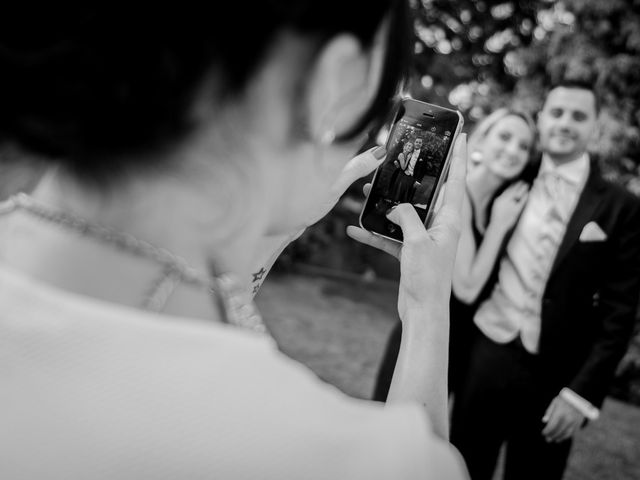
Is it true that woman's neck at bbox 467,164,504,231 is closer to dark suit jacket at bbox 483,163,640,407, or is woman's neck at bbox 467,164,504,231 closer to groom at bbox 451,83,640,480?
groom at bbox 451,83,640,480

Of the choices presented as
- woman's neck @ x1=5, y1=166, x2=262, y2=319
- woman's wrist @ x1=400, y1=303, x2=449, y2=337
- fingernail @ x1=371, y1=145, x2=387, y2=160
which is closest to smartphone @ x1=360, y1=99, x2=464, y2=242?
fingernail @ x1=371, y1=145, x2=387, y2=160

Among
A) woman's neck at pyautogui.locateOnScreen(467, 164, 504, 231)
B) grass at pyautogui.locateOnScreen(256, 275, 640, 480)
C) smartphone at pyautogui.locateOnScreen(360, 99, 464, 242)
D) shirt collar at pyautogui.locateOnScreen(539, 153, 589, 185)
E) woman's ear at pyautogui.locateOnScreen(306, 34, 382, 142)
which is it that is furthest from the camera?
grass at pyautogui.locateOnScreen(256, 275, 640, 480)

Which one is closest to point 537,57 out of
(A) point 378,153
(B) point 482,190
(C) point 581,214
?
(B) point 482,190

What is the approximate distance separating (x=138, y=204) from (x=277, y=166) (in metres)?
0.17

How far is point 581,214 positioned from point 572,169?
1.06ft

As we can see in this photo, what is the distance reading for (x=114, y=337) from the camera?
1.69 ft

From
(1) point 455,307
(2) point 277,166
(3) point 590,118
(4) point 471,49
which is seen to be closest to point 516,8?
(4) point 471,49

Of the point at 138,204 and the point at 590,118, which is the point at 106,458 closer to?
the point at 138,204

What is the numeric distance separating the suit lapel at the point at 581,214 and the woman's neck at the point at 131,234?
7.96ft

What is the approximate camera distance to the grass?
4516 mm

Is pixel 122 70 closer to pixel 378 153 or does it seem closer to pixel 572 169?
pixel 378 153

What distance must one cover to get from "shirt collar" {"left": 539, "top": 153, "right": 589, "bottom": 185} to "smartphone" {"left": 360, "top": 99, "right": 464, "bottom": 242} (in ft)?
4.98

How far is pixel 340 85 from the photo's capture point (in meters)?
0.67

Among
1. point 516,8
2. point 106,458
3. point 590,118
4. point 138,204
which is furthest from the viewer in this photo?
point 516,8
